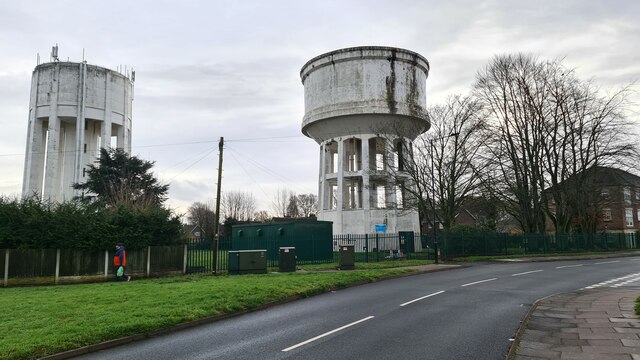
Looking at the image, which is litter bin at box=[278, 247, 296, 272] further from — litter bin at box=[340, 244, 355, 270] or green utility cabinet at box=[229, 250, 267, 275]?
litter bin at box=[340, 244, 355, 270]

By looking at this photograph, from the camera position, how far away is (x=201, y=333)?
9750 millimetres

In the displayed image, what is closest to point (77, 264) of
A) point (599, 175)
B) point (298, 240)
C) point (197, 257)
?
point (197, 257)

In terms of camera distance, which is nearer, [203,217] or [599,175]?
[599,175]

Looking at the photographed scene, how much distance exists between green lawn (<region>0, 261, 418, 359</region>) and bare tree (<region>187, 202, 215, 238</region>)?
62.8 m

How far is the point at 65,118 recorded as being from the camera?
4731cm

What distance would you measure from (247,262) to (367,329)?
505 inches

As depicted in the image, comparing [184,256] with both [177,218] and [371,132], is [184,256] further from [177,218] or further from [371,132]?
[371,132]

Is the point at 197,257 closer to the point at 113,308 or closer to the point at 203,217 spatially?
the point at 113,308

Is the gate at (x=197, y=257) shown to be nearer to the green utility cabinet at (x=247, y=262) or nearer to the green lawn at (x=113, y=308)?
the green utility cabinet at (x=247, y=262)

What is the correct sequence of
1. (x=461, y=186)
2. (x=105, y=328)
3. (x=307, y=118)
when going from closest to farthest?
(x=105, y=328) < (x=461, y=186) < (x=307, y=118)

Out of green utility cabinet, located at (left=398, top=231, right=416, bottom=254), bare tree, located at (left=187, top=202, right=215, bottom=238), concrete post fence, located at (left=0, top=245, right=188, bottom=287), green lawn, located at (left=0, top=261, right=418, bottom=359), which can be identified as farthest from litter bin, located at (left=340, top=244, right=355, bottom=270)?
bare tree, located at (left=187, top=202, right=215, bottom=238)

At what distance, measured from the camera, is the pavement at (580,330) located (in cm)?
720

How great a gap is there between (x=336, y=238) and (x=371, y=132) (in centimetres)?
1002

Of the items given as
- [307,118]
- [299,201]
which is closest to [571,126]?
[307,118]
